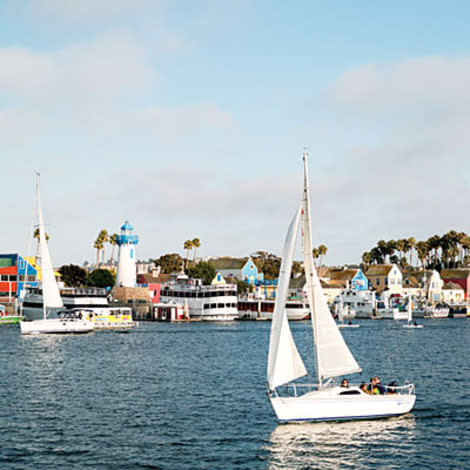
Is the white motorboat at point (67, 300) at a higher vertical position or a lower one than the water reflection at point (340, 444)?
higher

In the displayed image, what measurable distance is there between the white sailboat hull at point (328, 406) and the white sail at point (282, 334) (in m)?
1.17

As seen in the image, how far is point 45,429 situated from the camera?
35.3 metres

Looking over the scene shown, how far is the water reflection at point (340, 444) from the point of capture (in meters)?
29.4

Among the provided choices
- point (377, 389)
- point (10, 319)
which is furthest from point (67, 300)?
point (377, 389)

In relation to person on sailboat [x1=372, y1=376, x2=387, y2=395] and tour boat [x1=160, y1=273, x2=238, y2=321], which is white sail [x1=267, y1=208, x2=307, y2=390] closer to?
person on sailboat [x1=372, y1=376, x2=387, y2=395]

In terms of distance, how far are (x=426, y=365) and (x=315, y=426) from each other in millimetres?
34534

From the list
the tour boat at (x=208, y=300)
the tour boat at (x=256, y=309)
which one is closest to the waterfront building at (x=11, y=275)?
the tour boat at (x=208, y=300)

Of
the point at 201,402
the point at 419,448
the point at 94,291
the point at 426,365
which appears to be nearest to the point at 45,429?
the point at 201,402

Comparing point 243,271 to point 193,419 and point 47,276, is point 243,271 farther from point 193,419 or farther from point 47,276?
point 193,419

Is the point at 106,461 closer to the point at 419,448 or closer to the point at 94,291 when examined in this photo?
the point at 419,448

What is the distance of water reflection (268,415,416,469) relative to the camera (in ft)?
96.5

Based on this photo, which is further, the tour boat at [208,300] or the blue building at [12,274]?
the tour boat at [208,300]

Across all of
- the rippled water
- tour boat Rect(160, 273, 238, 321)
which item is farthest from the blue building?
the rippled water

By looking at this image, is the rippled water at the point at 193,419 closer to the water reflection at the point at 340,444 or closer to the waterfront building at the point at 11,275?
the water reflection at the point at 340,444
